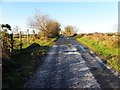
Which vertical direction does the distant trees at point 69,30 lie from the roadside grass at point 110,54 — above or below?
above

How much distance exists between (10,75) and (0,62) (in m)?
1.73

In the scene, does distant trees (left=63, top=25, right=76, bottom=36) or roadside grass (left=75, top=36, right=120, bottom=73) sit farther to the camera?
distant trees (left=63, top=25, right=76, bottom=36)

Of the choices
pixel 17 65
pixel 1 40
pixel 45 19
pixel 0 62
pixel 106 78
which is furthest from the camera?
pixel 45 19

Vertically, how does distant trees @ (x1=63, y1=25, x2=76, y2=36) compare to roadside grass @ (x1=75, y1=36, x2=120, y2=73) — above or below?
above

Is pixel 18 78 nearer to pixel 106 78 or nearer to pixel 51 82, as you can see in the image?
pixel 51 82

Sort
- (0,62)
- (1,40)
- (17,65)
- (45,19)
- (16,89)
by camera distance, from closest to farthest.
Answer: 1. (16,89)
2. (0,62)
3. (17,65)
4. (1,40)
5. (45,19)

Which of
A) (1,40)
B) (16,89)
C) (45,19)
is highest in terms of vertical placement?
(45,19)

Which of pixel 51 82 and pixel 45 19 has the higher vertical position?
pixel 45 19

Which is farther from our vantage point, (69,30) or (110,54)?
(69,30)

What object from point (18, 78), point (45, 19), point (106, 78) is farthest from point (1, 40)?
point (45, 19)

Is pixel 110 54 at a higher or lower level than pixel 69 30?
lower

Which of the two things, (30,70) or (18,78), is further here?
(30,70)

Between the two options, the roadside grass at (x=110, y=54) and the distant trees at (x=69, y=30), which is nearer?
the roadside grass at (x=110, y=54)

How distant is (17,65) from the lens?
14578 mm
